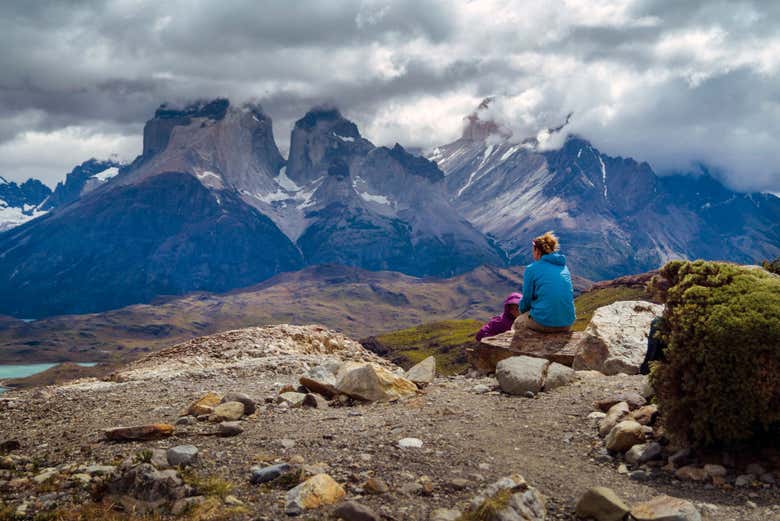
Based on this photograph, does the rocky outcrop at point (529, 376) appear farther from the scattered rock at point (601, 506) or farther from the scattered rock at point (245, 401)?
the scattered rock at point (601, 506)

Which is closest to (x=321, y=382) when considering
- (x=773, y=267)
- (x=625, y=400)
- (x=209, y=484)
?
(x=209, y=484)

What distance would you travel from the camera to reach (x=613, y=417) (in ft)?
47.2

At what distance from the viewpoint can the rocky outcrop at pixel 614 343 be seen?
2153cm

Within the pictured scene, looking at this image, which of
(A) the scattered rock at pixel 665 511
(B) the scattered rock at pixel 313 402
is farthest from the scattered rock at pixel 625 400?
(B) the scattered rock at pixel 313 402

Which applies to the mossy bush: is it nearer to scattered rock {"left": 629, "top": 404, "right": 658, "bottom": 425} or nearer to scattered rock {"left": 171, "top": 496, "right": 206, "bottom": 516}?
scattered rock {"left": 629, "top": 404, "right": 658, "bottom": 425}

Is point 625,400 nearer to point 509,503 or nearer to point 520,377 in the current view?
point 520,377

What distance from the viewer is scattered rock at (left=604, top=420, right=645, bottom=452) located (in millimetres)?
13305

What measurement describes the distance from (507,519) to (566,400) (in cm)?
752

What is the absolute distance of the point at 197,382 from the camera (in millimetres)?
21344

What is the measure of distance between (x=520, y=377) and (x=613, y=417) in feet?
12.1

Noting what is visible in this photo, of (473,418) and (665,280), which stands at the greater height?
(665,280)

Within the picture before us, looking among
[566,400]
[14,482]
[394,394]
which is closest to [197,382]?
[394,394]

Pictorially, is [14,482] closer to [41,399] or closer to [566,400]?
[41,399]

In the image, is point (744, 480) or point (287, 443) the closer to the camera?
point (744, 480)
